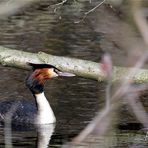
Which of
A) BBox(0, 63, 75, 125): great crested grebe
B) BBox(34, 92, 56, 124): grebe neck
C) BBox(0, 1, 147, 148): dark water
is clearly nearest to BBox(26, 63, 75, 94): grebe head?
BBox(0, 63, 75, 125): great crested grebe

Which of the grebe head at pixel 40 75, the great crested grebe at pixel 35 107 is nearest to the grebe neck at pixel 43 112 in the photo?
the great crested grebe at pixel 35 107

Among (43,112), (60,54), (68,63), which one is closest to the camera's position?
(68,63)

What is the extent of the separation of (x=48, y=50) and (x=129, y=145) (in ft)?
24.1

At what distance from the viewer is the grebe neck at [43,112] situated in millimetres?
9891

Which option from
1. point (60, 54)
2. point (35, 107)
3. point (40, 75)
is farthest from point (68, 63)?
point (60, 54)

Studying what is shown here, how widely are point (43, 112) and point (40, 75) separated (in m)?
0.56

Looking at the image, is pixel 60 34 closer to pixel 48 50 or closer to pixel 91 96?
pixel 48 50

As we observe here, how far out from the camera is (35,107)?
10492mm

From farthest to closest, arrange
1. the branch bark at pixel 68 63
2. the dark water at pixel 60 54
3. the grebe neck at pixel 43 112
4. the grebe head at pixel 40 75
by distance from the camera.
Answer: the grebe neck at pixel 43 112
the grebe head at pixel 40 75
the dark water at pixel 60 54
the branch bark at pixel 68 63

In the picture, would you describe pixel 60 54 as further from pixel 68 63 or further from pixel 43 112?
pixel 68 63

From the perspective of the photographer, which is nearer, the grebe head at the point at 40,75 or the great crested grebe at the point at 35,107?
the grebe head at the point at 40,75

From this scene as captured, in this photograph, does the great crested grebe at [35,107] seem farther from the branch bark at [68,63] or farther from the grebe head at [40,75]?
the branch bark at [68,63]

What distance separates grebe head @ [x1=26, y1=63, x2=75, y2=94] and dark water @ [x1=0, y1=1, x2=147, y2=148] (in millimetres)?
483

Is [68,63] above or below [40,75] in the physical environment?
above
